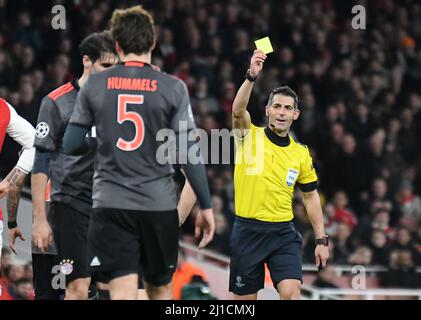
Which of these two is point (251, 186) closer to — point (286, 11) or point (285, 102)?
point (285, 102)

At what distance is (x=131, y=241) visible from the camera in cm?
604

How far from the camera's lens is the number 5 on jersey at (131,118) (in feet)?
19.6

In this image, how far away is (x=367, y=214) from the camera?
45.1 ft

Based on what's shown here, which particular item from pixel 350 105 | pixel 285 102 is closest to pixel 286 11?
pixel 350 105

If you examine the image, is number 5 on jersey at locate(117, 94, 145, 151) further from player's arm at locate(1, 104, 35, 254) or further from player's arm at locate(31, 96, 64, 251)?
player's arm at locate(1, 104, 35, 254)

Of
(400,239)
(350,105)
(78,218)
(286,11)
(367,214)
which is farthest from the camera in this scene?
(286,11)

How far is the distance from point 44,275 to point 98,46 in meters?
1.55

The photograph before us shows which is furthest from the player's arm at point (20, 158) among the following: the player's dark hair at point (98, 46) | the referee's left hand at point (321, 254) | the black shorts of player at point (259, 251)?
the referee's left hand at point (321, 254)

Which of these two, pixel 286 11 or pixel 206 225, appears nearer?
pixel 206 225

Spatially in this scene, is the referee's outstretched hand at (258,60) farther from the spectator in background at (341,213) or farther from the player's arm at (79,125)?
the spectator in background at (341,213)

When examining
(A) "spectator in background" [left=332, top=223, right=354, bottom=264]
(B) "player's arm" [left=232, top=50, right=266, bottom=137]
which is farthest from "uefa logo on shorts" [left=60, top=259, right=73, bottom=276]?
(A) "spectator in background" [left=332, top=223, right=354, bottom=264]

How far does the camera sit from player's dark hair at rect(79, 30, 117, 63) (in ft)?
23.0

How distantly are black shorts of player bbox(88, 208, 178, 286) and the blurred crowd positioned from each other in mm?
5237
